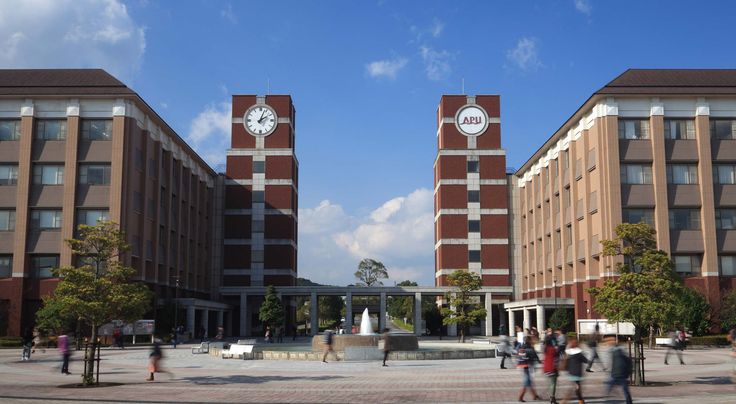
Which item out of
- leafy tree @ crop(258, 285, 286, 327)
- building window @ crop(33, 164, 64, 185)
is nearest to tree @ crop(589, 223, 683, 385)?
leafy tree @ crop(258, 285, 286, 327)

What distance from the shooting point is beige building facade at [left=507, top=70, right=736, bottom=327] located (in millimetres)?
58875

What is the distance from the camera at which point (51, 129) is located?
61.2 m

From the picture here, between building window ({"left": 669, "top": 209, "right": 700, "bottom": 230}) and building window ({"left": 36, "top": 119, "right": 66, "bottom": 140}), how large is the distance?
170 feet

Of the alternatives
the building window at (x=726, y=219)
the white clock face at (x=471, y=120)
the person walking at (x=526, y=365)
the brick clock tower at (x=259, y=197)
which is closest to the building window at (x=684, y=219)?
the building window at (x=726, y=219)

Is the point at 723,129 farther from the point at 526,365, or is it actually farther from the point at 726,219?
the point at 526,365

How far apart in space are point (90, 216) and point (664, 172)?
48.0m

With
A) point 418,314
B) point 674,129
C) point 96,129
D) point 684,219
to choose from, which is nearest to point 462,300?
point 418,314

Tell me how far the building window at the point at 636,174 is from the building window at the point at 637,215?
247 cm

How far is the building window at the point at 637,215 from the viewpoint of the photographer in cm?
5941

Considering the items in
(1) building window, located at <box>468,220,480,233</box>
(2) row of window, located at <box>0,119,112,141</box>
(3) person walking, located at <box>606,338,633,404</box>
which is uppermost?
(2) row of window, located at <box>0,119,112,141</box>

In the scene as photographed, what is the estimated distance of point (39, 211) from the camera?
59.5m

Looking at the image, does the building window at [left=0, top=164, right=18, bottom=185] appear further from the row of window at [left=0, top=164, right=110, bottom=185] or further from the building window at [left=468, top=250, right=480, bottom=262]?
the building window at [left=468, top=250, right=480, bottom=262]

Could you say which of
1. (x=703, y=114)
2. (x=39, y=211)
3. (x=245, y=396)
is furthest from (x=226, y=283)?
(x=245, y=396)

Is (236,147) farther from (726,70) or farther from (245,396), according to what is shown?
(245,396)
